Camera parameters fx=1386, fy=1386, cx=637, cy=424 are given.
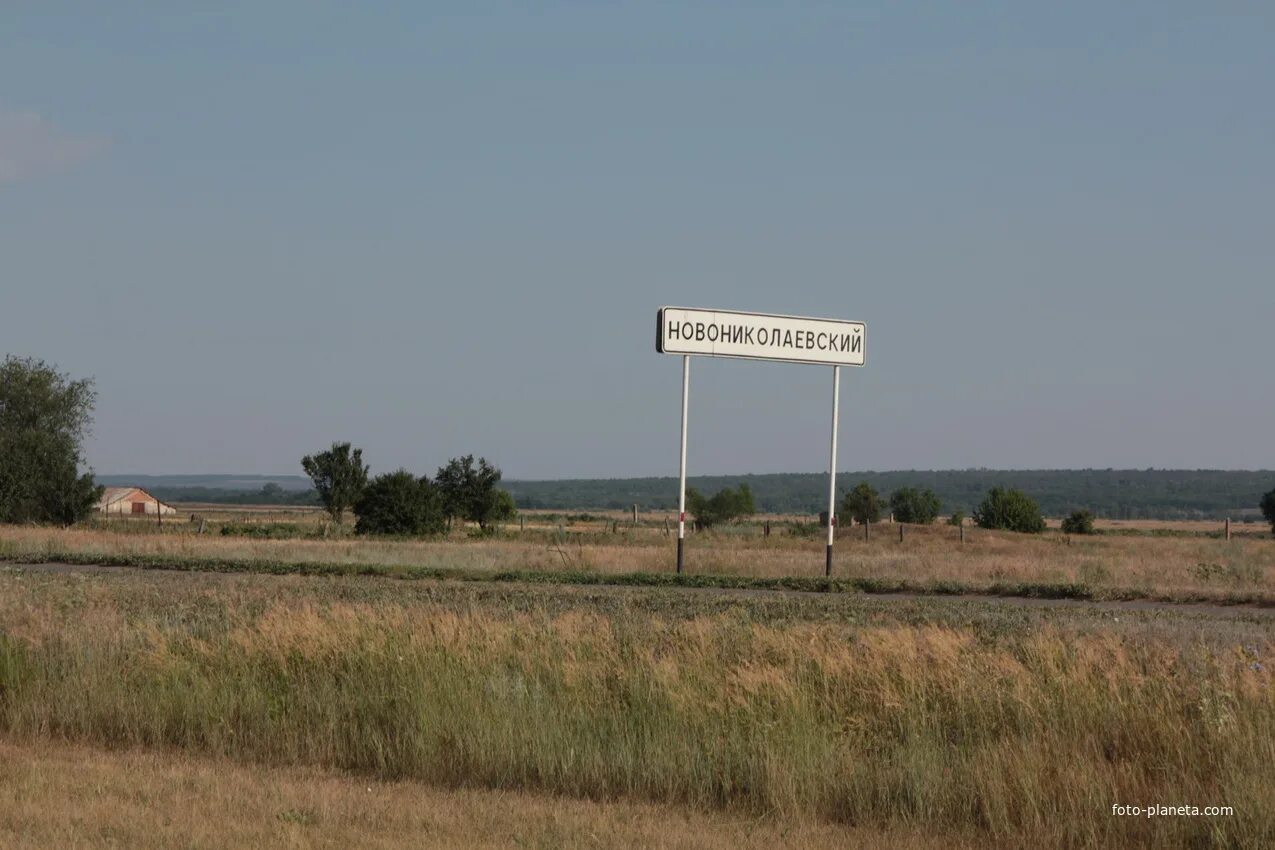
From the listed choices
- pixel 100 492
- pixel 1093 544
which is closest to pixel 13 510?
pixel 100 492

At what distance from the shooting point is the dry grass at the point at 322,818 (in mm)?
8047

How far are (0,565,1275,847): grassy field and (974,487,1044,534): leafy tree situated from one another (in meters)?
69.2

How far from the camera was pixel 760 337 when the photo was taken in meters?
29.9

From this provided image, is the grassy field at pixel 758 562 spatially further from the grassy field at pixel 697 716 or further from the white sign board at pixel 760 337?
the grassy field at pixel 697 716

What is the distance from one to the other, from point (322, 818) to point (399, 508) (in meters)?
47.5

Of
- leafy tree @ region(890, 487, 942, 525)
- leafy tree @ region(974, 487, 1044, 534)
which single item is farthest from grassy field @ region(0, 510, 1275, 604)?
leafy tree @ region(890, 487, 942, 525)

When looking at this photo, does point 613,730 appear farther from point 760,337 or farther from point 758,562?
point 758,562

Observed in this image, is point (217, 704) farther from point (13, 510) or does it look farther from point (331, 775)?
point (13, 510)

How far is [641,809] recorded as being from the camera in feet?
29.8

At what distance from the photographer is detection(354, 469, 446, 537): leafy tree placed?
55312 mm

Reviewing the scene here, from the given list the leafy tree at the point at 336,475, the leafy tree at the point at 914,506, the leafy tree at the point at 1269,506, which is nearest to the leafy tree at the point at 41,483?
the leafy tree at the point at 336,475

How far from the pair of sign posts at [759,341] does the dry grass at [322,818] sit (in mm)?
19385

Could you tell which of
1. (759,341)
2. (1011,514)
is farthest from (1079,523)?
(759,341)

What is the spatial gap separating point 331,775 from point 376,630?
9.61 ft
